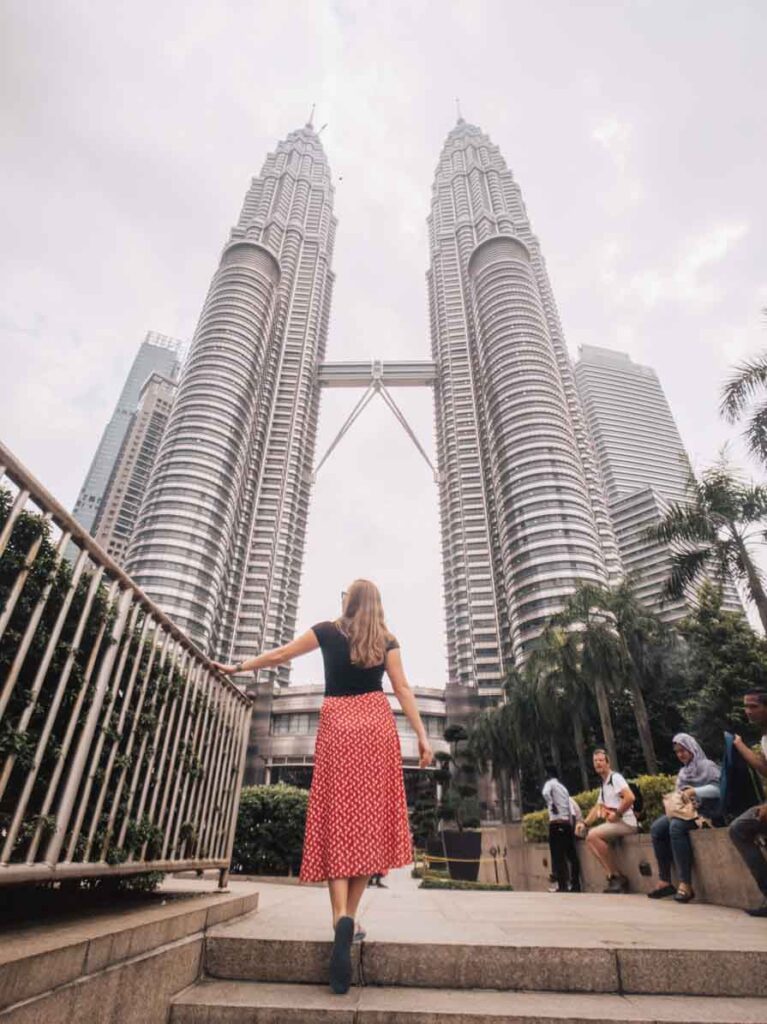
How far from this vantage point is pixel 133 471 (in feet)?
339

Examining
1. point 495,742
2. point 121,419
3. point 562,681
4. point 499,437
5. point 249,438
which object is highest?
point 121,419

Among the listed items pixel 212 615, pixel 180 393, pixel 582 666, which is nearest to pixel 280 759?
pixel 212 615

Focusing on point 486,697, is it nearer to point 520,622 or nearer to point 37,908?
point 520,622

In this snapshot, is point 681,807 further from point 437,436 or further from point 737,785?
point 437,436

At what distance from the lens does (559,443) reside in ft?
256

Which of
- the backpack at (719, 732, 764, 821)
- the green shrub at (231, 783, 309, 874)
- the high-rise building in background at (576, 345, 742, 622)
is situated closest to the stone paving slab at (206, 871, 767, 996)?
the backpack at (719, 732, 764, 821)

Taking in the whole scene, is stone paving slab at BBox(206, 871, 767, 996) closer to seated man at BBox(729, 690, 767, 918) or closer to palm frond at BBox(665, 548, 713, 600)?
seated man at BBox(729, 690, 767, 918)

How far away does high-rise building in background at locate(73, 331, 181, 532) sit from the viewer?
11538 centimetres

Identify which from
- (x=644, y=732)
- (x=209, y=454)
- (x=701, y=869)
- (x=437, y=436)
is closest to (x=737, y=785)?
(x=701, y=869)

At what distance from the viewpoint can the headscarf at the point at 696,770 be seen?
5.42 meters

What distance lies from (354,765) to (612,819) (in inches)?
236

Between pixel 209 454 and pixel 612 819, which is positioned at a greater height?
pixel 209 454

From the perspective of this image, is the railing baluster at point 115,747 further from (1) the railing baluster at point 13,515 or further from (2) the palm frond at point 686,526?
(2) the palm frond at point 686,526

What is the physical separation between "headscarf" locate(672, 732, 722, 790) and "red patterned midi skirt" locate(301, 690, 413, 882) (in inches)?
162
